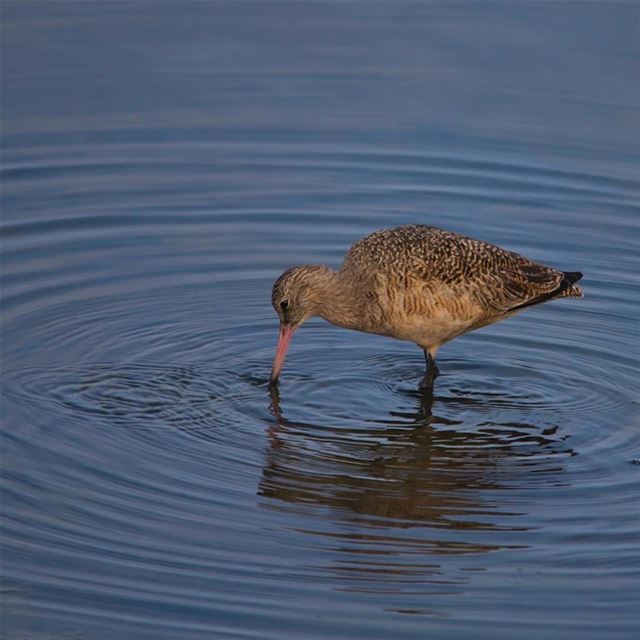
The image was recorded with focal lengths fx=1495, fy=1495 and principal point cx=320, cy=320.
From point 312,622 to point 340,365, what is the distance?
3402 millimetres

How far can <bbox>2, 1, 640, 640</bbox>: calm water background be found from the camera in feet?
22.8

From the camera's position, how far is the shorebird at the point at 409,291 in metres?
9.35

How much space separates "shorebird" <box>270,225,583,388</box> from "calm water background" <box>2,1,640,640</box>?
371 millimetres

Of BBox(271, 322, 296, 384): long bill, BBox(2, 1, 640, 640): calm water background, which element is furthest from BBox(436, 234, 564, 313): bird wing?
BBox(271, 322, 296, 384): long bill

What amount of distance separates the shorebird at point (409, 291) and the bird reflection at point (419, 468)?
18.7 inches

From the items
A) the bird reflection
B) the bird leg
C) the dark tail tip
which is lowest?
the bird reflection

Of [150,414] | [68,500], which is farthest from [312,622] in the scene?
[150,414]

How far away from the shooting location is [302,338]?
10.3m

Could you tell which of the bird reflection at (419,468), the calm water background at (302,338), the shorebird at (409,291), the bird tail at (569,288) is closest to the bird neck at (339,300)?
the shorebird at (409,291)

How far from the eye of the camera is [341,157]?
514 inches

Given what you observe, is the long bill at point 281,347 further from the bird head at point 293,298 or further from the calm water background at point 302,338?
the calm water background at point 302,338

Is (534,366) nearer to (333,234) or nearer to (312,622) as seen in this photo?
(333,234)

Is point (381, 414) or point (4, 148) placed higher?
point (4, 148)

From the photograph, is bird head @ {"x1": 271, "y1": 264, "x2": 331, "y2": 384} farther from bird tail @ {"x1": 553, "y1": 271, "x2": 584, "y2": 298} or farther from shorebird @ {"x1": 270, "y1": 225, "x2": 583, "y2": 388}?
bird tail @ {"x1": 553, "y1": 271, "x2": 584, "y2": 298}
